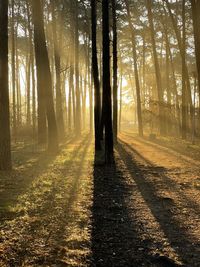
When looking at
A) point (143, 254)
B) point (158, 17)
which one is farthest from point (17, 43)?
point (143, 254)

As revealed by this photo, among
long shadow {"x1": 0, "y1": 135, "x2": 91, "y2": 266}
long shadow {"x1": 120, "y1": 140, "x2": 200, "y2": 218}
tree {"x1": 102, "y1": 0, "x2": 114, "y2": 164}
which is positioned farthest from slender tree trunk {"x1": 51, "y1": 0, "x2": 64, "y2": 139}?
long shadow {"x1": 0, "y1": 135, "x2": 91, "y2": 266}

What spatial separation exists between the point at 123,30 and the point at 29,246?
31036mm

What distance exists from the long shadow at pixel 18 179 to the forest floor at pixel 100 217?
0.02 meters

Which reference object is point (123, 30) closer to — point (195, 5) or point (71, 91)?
point (71, 91)

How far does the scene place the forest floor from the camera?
508 centimetres

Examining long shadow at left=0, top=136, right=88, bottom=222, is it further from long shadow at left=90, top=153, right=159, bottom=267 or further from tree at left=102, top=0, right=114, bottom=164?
tree at left=102, top=0, right=114, bottom=164

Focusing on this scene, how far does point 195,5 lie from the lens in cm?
1961

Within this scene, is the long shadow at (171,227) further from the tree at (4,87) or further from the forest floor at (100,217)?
the tree at (4,87)

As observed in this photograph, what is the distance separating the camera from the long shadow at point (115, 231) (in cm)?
499

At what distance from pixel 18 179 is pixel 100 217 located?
4.52 metres

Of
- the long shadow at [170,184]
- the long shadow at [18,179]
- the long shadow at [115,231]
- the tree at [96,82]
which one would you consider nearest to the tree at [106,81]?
the long shadow at [170,184]

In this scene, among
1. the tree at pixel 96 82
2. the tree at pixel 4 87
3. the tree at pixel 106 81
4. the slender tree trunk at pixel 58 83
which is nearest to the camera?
the tree at pixel 4 87

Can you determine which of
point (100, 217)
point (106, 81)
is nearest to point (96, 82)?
point (106, 81)

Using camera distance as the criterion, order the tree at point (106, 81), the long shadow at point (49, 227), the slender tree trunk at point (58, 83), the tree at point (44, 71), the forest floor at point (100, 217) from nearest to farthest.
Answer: the long shadow at point (49, 227) < the forest floor at point (100, 217) < the tree at point (106, 81) < the tree at point (44, 71) < the slender tree trunk at point (58, 83)
